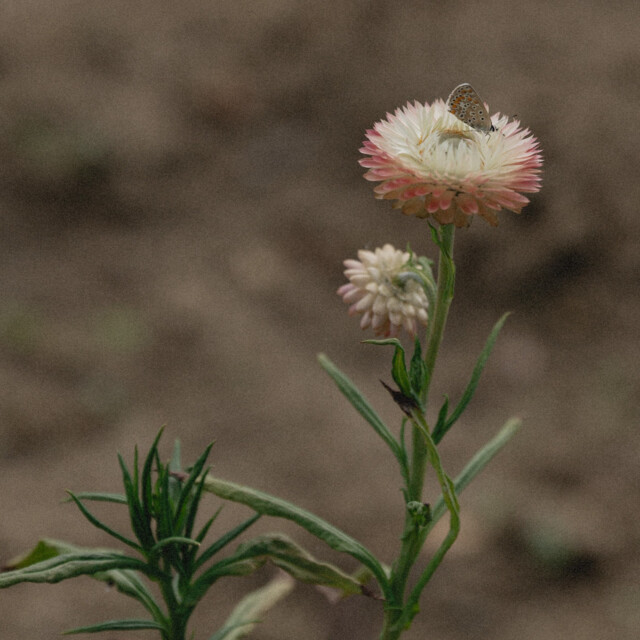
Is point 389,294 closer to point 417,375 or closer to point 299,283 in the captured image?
point 417,375

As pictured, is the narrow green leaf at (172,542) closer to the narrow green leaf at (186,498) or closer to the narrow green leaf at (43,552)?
the narrow green leaf at (186,498)

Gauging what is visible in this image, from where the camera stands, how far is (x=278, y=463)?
9.36 feet

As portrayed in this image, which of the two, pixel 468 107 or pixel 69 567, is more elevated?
pixel 468 107

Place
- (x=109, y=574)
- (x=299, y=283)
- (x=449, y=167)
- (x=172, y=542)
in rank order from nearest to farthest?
(x=449, y=167) < (x=172, y=542) < (x=109, y=574) < (x=299, y=283)

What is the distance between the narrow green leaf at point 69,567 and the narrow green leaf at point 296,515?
0.14m

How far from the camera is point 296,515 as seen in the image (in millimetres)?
1188

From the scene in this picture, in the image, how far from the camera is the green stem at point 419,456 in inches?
42.8

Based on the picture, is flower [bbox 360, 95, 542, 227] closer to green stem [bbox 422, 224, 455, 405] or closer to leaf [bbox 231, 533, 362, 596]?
green stem [bbox 422, 224, 455, 405]

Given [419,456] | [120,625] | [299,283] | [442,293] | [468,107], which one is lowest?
[120,625]

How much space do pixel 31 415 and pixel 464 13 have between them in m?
2.41

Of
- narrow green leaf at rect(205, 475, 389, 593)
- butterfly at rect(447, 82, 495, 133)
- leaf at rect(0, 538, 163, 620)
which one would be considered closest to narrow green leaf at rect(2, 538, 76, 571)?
leaf at rect(0, 538, 163, 620)

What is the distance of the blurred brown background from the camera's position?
2664 mm

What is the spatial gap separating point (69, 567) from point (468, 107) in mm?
750

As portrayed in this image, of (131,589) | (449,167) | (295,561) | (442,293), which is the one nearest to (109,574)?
(131,589)
